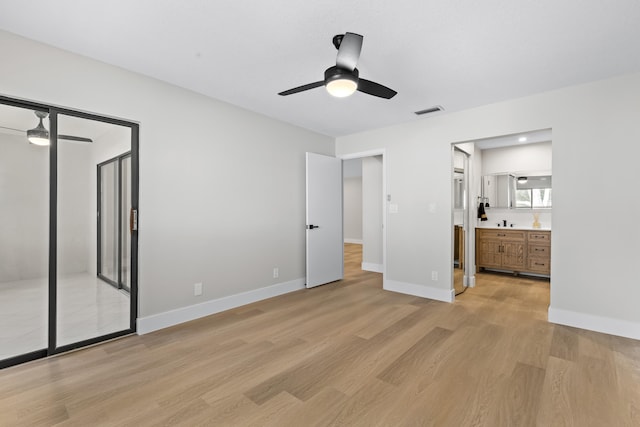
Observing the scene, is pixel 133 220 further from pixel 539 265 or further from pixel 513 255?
pixel 539 265

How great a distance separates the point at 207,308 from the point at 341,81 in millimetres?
2825

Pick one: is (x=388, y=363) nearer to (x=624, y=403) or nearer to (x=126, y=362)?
(x=624, y=403)

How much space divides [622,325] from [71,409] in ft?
14.9

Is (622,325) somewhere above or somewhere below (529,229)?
below

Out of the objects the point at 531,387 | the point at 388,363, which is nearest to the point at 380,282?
the point at 388,363

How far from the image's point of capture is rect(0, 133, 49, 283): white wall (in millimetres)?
2303

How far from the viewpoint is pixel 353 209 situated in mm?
10602

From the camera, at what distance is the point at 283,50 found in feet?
7.98

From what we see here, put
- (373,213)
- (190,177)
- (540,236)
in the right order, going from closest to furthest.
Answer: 1. (190,177)
2. (540,236)
3. (373,213)

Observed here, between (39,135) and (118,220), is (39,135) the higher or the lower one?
the higher one

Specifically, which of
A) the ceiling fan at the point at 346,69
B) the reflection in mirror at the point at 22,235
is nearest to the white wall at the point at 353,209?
the ceiling fan at the point at 346,69

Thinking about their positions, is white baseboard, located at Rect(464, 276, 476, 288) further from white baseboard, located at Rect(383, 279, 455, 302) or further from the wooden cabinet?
the wooden cabinet

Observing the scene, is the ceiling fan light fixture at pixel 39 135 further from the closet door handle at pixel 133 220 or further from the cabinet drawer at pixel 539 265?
the cabinet drawer at pixel 539 265

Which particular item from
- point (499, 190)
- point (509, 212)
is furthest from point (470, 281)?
point (499, 190)
